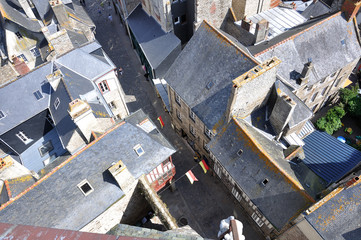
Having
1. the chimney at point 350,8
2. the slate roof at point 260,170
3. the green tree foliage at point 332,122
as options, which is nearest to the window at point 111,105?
the slate roof at point 260,170

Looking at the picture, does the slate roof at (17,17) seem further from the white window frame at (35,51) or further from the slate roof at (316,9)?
the slate roof at (316,9)

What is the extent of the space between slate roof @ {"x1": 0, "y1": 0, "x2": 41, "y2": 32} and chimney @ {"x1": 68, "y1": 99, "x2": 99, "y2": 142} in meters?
21.4

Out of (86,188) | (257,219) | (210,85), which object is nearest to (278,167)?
(257,219)

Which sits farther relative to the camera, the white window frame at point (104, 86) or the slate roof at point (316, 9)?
the slate roof at point (316, 9)

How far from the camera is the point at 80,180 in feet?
59.6

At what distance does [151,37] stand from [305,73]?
21918mm

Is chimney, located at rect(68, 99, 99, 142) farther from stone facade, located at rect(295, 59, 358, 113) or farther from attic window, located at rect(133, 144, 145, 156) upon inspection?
stone facade, located at rect(295, 59, 358, 113)

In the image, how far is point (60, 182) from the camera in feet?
58.9

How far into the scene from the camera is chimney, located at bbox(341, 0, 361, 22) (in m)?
25.6

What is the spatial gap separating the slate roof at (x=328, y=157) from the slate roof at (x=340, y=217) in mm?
7588

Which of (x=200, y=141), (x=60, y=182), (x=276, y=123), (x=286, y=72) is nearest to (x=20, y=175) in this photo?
(x=60, y=182)

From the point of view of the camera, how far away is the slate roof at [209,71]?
2102cm

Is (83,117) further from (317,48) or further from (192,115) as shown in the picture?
(317,48)

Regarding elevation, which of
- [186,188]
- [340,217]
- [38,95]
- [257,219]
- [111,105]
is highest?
[38,95]
